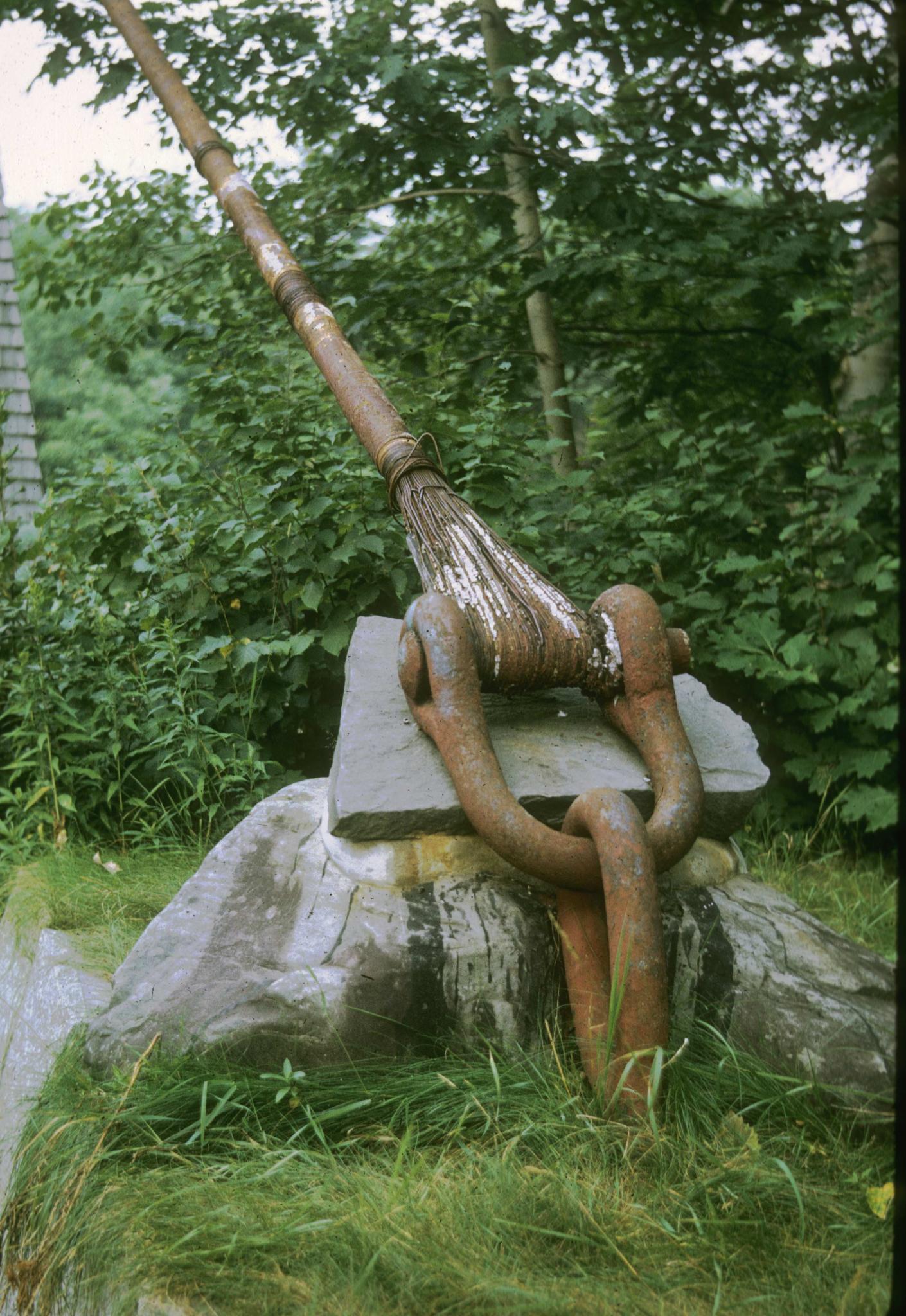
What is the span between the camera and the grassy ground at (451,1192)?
143 centimetres

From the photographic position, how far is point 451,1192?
5.29ft

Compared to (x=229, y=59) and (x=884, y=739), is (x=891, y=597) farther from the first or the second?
(x=229, y=59)

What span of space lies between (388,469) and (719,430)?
5.62 feet

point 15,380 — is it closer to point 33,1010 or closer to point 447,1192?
point 33,1010

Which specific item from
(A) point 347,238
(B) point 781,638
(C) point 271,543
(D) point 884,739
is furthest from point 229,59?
(D) point 884,739

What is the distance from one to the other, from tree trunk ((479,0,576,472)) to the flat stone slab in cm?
260

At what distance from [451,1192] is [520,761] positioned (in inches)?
33.1

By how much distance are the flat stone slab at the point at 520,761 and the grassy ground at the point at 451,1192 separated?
1.44 ft

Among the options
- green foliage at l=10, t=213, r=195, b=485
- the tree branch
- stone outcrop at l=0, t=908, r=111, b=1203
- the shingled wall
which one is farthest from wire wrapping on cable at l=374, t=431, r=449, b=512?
green foliage at l=10, t=213, r=195, b=485

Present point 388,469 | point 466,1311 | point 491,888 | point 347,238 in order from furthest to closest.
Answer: point 347,238, point 388,469, point 491,888, point 466,1311

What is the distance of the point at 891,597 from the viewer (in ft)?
12.2

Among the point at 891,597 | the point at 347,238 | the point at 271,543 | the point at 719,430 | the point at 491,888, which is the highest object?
the point at 347,238

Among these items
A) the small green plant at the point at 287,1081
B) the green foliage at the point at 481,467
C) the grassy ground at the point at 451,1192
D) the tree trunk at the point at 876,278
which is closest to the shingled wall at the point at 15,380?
the green foliage at the point at 481,467

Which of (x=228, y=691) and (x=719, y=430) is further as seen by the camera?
(x=719, y=430)
